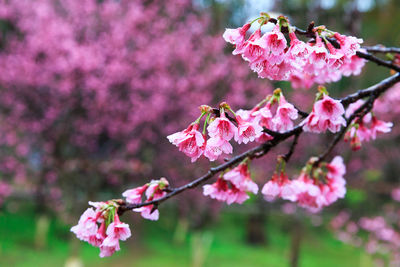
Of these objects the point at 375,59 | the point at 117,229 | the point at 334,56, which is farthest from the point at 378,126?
the point at 117,229

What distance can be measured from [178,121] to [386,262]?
269 inches

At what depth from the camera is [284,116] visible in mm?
1155

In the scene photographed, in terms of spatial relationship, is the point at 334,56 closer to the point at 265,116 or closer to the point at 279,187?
the point at 265,116

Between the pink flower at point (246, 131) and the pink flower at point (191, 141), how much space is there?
0.10m

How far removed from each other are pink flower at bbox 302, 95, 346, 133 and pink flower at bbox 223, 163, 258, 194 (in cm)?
24

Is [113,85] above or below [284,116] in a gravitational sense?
above

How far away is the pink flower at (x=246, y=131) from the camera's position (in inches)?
37.9

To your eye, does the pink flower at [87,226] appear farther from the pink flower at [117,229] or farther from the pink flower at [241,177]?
the pink flower at [241,177]

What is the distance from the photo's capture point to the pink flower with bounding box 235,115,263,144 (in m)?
0.96

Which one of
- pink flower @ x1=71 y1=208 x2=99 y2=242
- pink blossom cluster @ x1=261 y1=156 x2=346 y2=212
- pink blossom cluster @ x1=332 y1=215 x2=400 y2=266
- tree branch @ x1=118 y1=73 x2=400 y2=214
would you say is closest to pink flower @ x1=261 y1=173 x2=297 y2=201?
pink blossom cluster @ x1=261 y1=156 x2=346 y2=212

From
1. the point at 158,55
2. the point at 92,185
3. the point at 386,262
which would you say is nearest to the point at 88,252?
the point at 92,185

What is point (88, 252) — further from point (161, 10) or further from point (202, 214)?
point (161, 10)

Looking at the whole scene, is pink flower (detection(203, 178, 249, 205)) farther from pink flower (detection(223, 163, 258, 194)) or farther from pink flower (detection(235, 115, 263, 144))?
pink flower (detection(235, 115, 263, 144))

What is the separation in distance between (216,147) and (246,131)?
10 centimetres
